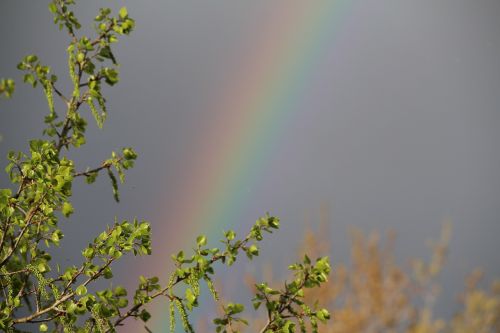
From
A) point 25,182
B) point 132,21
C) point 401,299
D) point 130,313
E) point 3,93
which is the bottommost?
point 130,313

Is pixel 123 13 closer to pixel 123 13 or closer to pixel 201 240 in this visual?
pixel 123 13

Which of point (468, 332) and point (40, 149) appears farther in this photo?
point (468, 332)

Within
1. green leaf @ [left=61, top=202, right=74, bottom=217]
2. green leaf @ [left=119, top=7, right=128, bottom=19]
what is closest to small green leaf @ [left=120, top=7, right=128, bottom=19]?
green leaf @ [left=119, top=7, right=128, bottom=19]

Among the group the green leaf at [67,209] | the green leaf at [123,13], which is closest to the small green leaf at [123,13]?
the green leaf at [123,13]

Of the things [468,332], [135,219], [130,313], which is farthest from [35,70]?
[468,332]

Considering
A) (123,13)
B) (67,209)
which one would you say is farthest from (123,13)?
(67,209)

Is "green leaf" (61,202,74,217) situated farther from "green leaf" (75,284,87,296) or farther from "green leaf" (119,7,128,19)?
"green leaf" (119,7,128,19)

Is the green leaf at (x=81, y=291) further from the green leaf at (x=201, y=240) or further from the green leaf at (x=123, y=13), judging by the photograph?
the green leaf at (x=123, y=13)

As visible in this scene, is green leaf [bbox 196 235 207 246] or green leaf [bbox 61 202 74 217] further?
green leaf [bbox 196 235 207 246]

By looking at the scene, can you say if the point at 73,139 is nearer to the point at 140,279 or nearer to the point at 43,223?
the point at 43,223

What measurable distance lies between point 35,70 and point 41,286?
1.32 metres

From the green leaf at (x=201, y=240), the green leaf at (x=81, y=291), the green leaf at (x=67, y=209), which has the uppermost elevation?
the green leaf at (x=67, y=209)

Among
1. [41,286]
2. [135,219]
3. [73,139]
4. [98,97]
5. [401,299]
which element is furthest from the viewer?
[401,299]

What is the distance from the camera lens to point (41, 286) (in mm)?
2207
